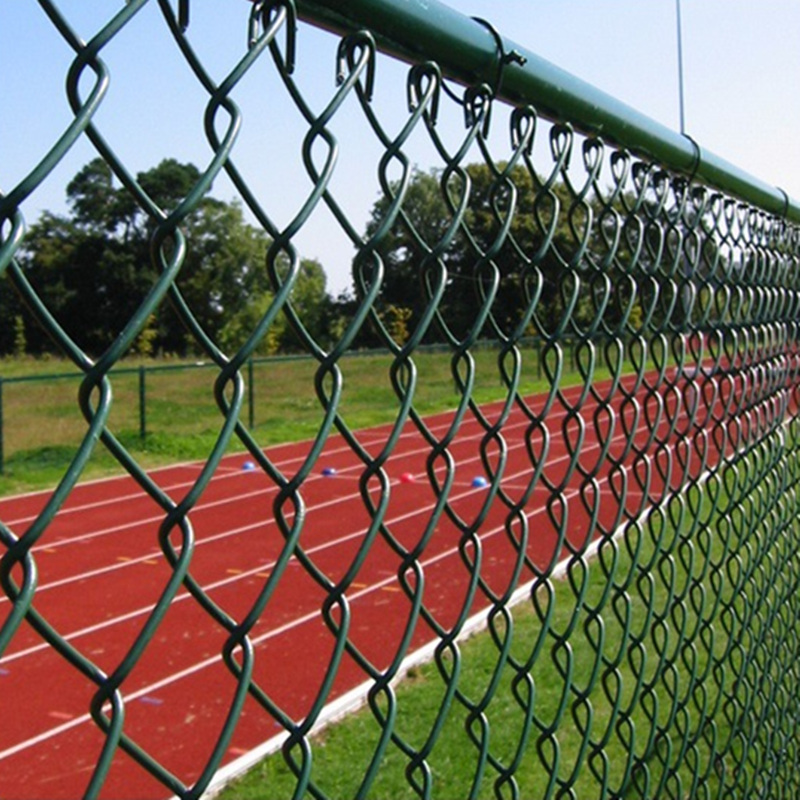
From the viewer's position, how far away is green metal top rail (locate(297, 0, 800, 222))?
114 centimetres

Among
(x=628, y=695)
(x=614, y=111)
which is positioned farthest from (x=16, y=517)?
(x=614, y=111)

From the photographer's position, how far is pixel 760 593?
268 cm

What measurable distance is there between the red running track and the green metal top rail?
0.44 m

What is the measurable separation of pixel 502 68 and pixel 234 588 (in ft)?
28.2

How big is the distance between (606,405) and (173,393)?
18.5 metres

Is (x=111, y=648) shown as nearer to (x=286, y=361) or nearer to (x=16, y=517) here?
(x=16, y=517)

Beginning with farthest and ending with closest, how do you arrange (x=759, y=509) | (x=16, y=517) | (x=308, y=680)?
1. (x=16, y=517)
2. (x=308, y=680)
3. (x=759, y=509)

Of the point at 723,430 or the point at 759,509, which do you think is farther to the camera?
the point at 759,509

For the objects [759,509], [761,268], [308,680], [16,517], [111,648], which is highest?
[761,268]

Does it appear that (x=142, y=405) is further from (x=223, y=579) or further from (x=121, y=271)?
(x=223, y=579)

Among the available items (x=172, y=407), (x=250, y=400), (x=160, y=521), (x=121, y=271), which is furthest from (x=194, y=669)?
(x=121, y=271)

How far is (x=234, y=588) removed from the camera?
957 cm

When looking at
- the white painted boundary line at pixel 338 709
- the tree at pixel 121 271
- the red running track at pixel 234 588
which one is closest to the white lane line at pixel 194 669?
the red running track at pixel 234 588

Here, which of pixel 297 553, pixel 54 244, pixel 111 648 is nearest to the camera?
pixel 297 553
